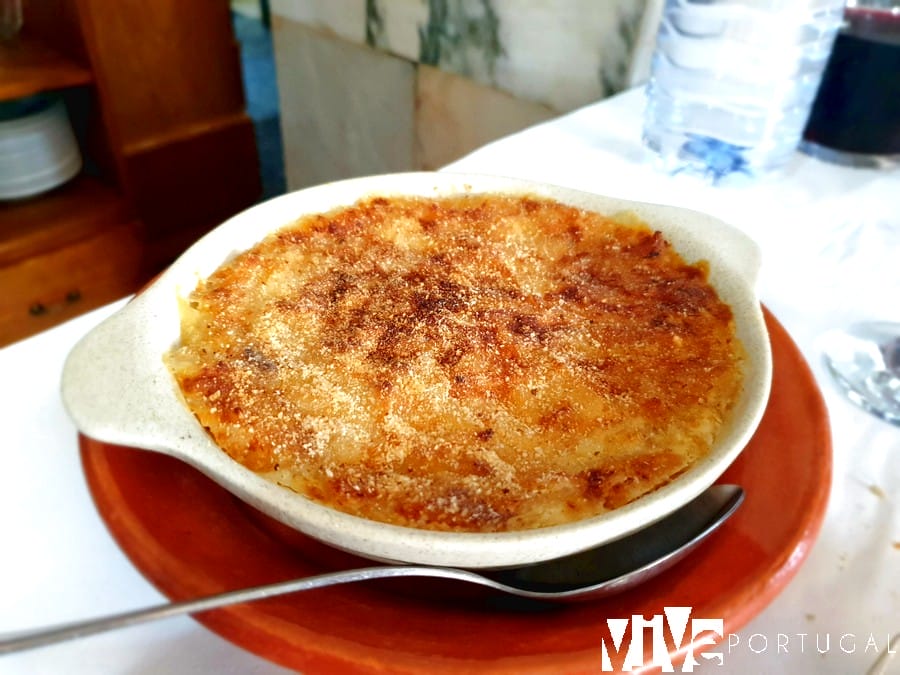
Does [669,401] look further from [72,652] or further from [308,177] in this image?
[308,177]

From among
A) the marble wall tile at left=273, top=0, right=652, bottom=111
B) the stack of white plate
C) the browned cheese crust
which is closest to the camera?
the browned cheese crust

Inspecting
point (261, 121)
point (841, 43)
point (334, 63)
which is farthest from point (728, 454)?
point (261, 121)

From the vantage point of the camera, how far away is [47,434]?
1.76 ft

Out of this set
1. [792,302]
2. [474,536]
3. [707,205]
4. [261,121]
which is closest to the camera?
[474,536]

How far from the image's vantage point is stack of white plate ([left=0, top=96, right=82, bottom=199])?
153cm

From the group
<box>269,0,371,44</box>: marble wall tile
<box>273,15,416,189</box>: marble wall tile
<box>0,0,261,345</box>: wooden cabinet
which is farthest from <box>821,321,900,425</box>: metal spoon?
<box>0,0,261,345</box>: wooden cabinet

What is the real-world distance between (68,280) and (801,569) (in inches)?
64.1

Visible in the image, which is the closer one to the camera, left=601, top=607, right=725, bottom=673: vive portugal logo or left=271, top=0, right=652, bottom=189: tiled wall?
left=601, top=607, right=725, bottom=673: vive portugal logo

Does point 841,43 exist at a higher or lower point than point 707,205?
higher

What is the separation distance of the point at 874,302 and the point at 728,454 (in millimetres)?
443

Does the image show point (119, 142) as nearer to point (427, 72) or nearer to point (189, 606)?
point (427, 72)

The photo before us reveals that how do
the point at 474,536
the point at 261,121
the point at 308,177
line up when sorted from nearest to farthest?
the point at 474,536 → the point at 308,177 → the point at 261,121

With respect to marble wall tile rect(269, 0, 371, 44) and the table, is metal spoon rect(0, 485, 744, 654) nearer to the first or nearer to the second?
the table

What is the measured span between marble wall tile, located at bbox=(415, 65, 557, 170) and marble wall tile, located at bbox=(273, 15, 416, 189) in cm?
4
